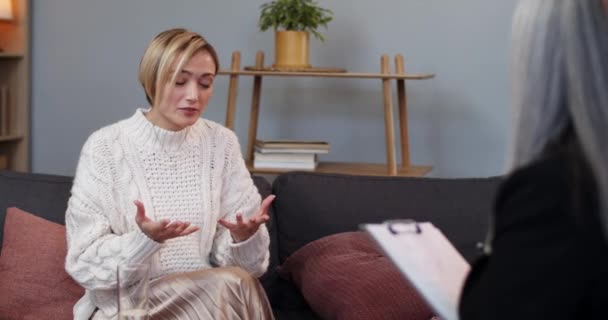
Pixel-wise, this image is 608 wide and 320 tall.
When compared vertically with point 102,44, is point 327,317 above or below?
below

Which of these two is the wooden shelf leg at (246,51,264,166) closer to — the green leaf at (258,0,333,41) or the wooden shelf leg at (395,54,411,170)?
the green leaf at (258,0,333,41)

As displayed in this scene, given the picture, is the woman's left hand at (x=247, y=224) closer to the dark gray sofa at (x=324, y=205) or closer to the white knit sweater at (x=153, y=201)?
the white knit sweater at (x=153, y=201)

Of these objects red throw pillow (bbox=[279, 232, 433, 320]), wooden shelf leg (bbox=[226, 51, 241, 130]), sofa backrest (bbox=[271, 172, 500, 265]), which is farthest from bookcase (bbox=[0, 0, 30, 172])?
red throw pillow (bbox=[279, 232, 433, 320])

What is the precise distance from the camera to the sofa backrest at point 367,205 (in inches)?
111

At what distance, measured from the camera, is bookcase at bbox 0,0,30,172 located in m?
4.34

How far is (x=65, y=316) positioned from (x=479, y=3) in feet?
6.90

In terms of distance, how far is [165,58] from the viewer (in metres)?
2.52

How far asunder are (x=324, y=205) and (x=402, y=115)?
933 millimetres

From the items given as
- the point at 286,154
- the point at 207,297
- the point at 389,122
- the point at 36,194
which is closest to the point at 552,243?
the point at 207,297

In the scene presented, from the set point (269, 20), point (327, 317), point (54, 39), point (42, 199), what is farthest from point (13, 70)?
point (327, 317)

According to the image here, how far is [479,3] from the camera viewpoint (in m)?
3.87

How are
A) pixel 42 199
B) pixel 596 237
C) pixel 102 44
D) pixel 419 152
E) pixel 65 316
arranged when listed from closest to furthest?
pixel 596 237 < pixel 65 316 < pixel 42 199 < pixel 419 152 < pixel 102 44

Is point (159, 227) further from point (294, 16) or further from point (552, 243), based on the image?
point (294, 16)

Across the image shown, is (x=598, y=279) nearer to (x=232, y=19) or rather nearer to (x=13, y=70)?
(x=232, y=19)
